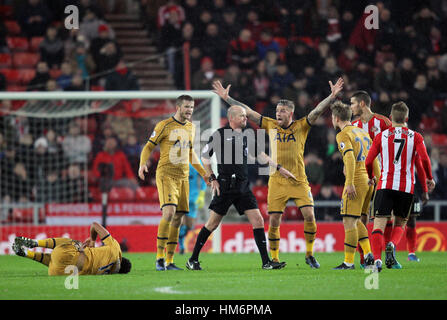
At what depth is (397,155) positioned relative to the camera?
28.1 ft

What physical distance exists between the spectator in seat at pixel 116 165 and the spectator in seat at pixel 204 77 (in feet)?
8.36

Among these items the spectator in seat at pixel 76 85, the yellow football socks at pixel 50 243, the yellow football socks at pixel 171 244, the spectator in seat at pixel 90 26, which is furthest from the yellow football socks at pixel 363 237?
the spectator in seat at pixel 90 26

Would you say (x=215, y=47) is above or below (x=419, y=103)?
above

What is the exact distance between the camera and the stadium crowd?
48.6 feet

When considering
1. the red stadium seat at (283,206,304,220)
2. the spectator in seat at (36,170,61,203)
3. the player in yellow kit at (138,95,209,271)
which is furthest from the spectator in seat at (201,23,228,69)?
the player in yellow kit at (138,95,209,271)

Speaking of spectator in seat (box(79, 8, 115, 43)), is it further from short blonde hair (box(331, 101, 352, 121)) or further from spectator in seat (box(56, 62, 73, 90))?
short blonde hair (box(331, 101, 352, 121))

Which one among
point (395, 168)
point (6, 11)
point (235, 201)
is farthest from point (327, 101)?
point (6, 11)

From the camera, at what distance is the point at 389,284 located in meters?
7.05

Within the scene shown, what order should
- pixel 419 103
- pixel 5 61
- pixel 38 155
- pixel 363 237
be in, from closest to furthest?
pixel 363 237 < pixel 38 155 < pixel 419 103 < pixel 5 61

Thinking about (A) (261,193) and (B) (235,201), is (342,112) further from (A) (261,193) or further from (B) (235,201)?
(A) (261,193)

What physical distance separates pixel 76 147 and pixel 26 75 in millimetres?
2753

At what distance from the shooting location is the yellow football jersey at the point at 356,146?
8719 mm

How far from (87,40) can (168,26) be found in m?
1.85
